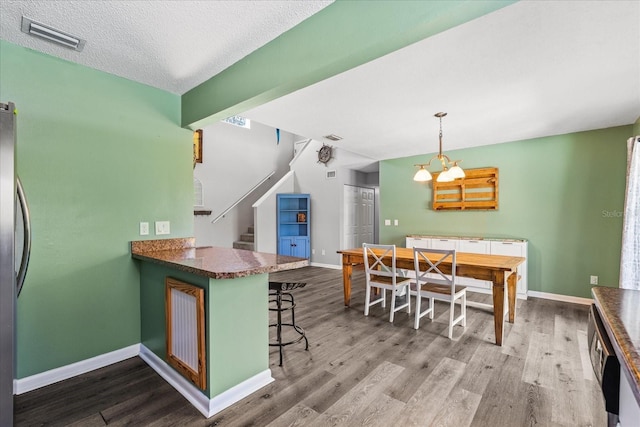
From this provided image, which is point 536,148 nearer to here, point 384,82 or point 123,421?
point 384,82

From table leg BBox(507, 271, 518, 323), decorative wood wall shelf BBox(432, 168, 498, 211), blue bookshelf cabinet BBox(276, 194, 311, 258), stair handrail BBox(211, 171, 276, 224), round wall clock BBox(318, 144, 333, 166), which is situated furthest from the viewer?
blue bookshelf cabinet BBox(276, 194, 311, 258)

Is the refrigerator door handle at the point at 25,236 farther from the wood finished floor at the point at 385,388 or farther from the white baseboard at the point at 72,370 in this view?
the wood finished floor at the point at 385,388

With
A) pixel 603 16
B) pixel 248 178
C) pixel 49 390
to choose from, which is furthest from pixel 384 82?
pixel 248 178

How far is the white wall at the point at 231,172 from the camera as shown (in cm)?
614

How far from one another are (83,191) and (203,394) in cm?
169

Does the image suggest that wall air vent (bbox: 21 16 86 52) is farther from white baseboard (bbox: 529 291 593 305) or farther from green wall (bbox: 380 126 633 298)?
white baseboard (bbox: 529 291 593 305)

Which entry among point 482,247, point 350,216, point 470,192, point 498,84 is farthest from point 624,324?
point 350,216

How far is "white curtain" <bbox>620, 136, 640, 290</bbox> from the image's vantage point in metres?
2.99

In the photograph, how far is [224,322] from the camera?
71.2 inches

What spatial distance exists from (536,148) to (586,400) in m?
3.49

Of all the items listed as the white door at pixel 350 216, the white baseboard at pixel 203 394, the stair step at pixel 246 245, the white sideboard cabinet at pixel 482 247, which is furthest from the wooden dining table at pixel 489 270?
the stair step at pixel 246 245

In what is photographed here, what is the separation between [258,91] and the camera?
6.50 ft

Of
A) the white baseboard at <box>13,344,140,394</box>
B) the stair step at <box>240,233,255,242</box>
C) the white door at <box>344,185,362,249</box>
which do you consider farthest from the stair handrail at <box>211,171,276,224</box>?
the white baseboard at <box>13,344,140,394</box>

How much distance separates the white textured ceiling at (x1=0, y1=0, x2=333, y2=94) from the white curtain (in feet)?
11.7
